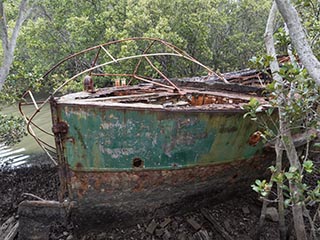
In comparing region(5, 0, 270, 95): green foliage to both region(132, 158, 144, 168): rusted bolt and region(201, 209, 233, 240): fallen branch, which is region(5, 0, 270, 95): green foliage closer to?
region(132, 158, 144, 168): rusted bolt

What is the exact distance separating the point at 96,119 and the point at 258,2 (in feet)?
35.7

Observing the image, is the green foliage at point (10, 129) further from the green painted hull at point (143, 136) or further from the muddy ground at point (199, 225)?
the green painted hull at point (143, 136)

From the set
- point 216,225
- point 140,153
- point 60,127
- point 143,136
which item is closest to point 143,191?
point 140,153

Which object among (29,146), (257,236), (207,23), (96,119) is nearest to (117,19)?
(207,23)

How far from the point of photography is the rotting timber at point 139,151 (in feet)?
11.5

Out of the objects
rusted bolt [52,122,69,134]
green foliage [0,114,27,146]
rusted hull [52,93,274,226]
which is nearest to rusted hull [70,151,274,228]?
rusted hull [52,93,274,226]

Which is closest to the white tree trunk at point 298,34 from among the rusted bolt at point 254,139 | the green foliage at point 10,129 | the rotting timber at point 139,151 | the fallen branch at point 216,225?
the rotting timber at point 139,151

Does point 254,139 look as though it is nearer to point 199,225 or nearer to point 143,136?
point 199,225

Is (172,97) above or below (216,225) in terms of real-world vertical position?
above

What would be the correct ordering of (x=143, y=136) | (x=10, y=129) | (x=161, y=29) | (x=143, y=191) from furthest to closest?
1. (x=161, y=29)
2. (x=10, y=129)
3. (x=143, y=191)
4. (x=143, y=136)

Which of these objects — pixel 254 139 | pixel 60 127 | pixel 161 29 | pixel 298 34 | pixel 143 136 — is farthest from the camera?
pixel 161 29

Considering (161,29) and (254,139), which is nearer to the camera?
(254,139)

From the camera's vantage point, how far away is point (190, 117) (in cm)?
365

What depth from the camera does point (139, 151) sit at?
12.0ft
